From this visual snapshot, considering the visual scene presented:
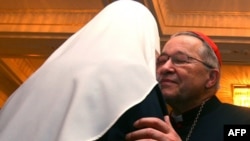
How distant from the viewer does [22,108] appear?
3.67ft

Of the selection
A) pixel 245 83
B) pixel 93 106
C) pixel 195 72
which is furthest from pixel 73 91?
pixel 245 83

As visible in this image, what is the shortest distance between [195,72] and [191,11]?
3.49 meters

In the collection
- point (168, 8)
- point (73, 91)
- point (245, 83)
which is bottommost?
point (73, 91)

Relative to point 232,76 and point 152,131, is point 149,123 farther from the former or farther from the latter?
point 232,76

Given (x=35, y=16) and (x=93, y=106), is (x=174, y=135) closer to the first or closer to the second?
(x=93, y=106)

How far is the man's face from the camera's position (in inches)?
87.7

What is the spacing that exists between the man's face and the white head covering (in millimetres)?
1038

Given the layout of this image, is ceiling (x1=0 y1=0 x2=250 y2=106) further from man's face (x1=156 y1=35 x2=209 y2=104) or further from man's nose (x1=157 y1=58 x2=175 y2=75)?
man's nose (x1=157 y1=58 x2=175 y2=75)

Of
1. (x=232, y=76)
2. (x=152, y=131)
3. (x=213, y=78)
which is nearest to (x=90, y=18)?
(x=232, y=76)

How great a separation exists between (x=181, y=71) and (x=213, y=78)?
19cm

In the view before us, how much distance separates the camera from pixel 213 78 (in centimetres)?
239

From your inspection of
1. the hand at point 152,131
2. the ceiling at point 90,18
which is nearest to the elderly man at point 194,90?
the hand at point 152,131

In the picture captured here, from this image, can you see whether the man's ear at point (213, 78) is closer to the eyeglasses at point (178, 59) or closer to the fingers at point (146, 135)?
the eyeglasses at point (178, 59)

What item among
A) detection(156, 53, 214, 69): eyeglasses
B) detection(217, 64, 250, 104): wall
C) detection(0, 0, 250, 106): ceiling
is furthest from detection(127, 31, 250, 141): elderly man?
detection(217, 64, 250, 104): wall
